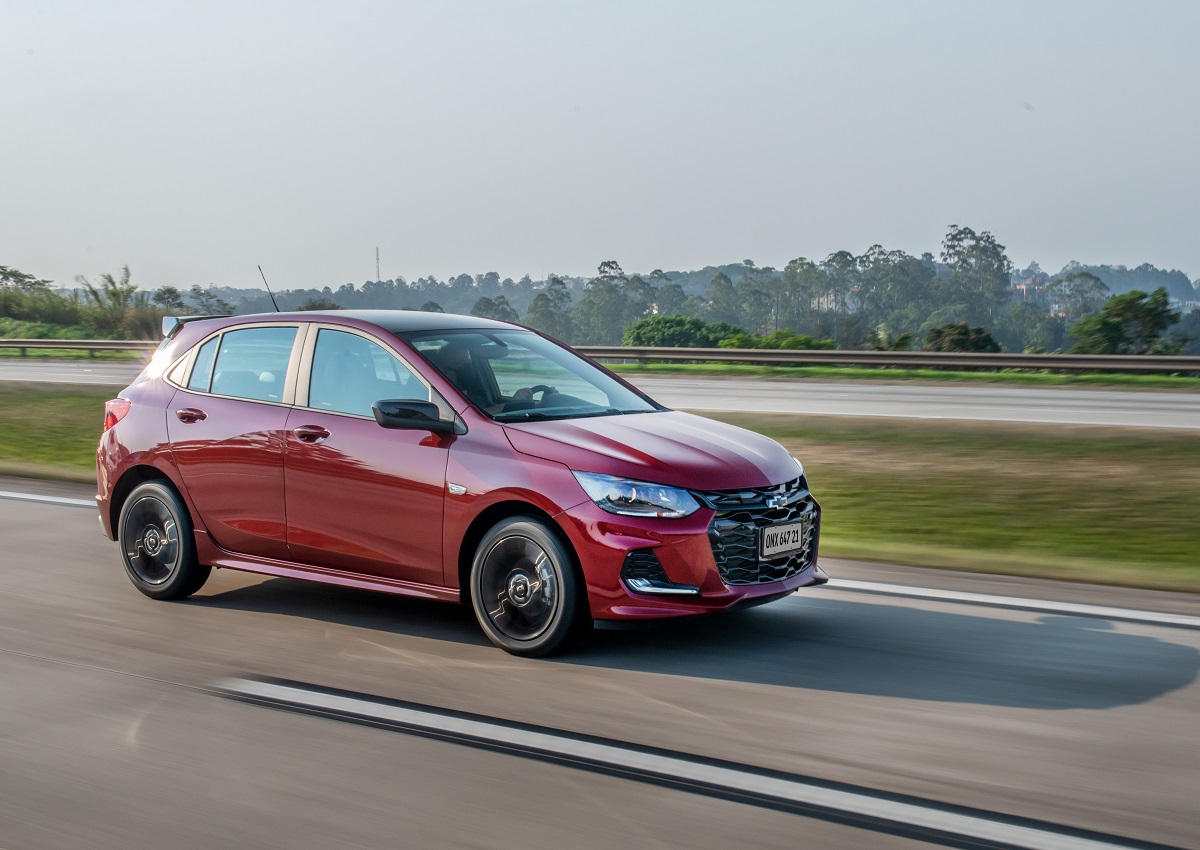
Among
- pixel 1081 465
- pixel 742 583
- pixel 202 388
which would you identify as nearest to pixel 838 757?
pixel 742 583

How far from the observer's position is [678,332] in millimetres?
42312

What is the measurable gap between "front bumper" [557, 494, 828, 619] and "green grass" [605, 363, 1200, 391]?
75.1ft

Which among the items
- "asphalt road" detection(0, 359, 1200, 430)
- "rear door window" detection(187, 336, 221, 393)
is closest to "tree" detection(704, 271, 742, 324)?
"asphalt road" detection(0, 359, 1200, 430)

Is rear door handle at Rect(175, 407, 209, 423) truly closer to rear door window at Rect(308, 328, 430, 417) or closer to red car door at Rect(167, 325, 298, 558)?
red car door at Rect(167, 325, 298, 558)

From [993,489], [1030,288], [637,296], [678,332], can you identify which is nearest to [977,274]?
[1030,288]

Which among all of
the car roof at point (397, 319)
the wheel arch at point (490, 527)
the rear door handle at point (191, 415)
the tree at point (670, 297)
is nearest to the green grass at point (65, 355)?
the rear door handle at point (191, 415)

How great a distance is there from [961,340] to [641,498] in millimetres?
31111

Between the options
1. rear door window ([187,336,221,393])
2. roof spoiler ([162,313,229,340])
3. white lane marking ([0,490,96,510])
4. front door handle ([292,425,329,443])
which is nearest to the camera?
front door handle ([292,425,329,443])

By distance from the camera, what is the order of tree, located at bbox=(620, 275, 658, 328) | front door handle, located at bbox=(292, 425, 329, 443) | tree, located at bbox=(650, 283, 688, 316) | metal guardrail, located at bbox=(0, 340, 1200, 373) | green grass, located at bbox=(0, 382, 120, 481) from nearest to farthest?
front door handle, located at bbox=(292, 425, 329, 443) < green grass, located at bbox=(0, 382, 120, 481) < metal guardrail, located at bbox=(0, 340, 1200, 373) < tree, located at bbox=(620, 275, 658, 328) < tree, located at bbox=(650, 283, 688, 316)

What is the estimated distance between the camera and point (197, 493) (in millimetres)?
7098

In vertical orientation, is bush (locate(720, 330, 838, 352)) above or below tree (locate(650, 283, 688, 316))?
below

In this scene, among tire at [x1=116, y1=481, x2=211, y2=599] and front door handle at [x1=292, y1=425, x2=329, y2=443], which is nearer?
front door handle at [x1=292, y1=425, x2=329, y2=443]

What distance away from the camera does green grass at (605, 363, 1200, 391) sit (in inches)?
1094

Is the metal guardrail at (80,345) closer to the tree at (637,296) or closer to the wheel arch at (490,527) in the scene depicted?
the wheel arch at (490,527)
